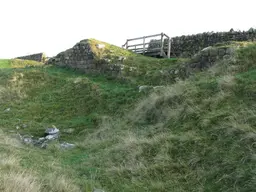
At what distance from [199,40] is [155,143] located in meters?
11.7

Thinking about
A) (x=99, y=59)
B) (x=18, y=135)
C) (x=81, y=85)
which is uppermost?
(x=99, y=59)

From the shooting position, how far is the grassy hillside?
4984mm

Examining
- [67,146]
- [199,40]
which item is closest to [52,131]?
[67,146]

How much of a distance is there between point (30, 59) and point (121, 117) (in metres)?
20.9

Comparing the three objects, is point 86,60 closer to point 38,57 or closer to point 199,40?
point 199,40

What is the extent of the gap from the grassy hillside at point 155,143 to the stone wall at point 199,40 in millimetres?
5399

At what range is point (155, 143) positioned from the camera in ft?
21.0

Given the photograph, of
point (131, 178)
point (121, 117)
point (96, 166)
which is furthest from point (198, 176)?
point (121, 117)

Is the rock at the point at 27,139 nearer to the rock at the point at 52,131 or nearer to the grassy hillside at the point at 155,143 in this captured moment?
the grassy hillside at the point at 155,143

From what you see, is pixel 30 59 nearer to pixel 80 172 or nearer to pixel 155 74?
pixel 155 74

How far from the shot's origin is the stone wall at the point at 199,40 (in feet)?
49.2

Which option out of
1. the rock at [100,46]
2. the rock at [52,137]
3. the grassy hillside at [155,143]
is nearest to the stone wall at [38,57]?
the rock at [100,46]

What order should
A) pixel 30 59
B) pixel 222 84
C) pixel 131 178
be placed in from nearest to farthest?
pixel 131 178 < pixel 222 84 < pixel 30 59

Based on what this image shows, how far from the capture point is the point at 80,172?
239 inches
